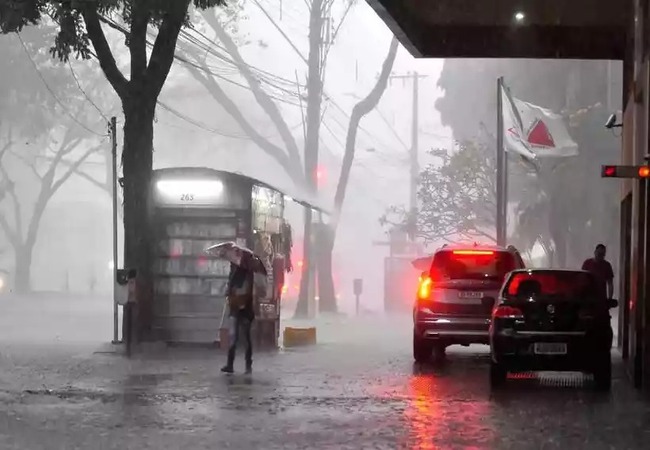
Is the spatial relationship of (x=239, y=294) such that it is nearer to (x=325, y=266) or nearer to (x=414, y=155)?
(x=325, y=266)

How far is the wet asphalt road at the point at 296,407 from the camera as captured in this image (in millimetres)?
11602

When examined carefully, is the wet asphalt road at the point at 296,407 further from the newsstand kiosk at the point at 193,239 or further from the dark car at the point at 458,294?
the newsstand kiosk at the point at 193,239

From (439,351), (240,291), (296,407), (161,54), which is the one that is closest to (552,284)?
(240,291)

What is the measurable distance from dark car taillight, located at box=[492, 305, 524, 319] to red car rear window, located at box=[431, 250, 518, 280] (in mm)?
3806

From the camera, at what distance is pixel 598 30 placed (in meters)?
25.2

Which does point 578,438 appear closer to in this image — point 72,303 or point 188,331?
point 188,331

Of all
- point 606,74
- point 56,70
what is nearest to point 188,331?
point 606,74

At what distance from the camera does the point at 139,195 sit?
2256cm

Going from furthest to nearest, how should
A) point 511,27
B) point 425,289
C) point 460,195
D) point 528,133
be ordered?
point 460,195 < point 528,133 < point 511,27 < point 425,289

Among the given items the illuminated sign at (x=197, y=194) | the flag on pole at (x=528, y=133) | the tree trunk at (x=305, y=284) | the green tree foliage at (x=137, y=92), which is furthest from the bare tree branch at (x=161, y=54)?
the tree trunk at (x=305, y=284)

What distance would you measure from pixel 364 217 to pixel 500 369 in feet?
345

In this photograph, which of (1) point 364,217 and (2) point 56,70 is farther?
(1) point 364,217

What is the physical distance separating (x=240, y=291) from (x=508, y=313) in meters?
3.96

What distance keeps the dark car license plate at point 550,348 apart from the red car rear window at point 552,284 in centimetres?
74
